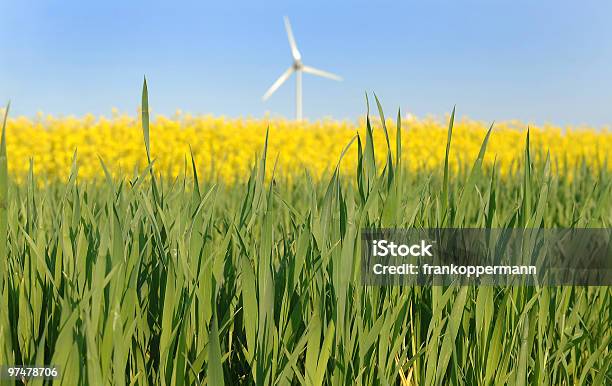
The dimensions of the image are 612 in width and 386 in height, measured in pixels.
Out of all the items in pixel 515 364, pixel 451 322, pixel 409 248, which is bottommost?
pixel 515 364

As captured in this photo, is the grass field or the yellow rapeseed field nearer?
the grass field

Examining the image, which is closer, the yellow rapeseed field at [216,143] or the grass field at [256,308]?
the grass field at [256,308]

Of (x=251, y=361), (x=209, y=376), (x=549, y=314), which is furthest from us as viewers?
(x=549, y=314)

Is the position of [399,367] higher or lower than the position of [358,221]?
lower

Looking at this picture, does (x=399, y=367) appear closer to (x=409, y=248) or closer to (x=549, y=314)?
(x=409, y=248)

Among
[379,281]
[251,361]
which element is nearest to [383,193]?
[379,281]

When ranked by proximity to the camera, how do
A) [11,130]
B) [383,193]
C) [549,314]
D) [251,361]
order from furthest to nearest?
1. [11,130]
2. [383,193]
3. [549,314]
4. [251,361]

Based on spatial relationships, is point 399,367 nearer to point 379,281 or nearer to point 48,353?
point 379,281

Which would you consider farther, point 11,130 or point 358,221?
point 11,130

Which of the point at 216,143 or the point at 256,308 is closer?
the point at 256,308

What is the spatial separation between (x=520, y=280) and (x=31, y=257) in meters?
1.06

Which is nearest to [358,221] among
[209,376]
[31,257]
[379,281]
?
[379,281]

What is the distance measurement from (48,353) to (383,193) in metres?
0.92

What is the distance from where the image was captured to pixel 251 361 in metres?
1.32
